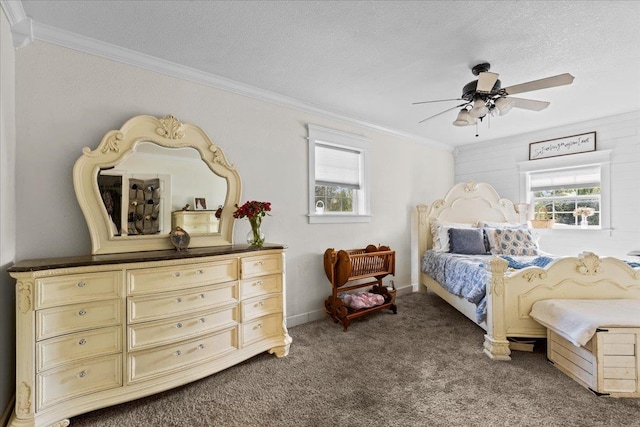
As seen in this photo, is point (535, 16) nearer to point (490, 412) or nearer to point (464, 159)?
point (490, 412)

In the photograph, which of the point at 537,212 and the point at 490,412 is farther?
the point at 537,212

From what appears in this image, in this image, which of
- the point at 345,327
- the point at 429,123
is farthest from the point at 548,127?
the point at 345,327

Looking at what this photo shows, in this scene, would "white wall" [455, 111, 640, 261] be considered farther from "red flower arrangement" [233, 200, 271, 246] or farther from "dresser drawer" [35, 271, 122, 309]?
"dresser drawer" [35, 271, 122, 309]

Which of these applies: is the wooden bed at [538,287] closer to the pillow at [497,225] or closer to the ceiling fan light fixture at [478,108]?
the ceiling fan light fixture at [478,108]

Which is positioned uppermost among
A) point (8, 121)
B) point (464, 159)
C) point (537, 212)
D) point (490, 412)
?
point (464, 159)

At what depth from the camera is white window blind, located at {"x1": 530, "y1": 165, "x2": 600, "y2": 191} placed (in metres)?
4.09

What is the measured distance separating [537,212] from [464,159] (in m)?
1.45

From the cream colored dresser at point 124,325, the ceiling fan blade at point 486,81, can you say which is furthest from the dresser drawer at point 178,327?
the ceiling fan blade at point 486,81

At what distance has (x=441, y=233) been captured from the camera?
166 inches

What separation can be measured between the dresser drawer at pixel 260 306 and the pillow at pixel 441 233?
256 centimetres

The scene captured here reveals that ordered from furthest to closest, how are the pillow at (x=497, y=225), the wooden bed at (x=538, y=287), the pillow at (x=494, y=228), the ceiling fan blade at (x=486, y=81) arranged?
the pillow at (x=497, y=225)
the pillow at (x=494, y=228)
the wooden bed at (x=538, y=287)
the ceiling fan blade at (x=486, y=81)

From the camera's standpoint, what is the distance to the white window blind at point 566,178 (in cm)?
409

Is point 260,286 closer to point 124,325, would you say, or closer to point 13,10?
point 124,325

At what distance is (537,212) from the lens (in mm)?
4637
